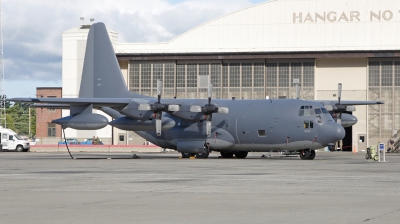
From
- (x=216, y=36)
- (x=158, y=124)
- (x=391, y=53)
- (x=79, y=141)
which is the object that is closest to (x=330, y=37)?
(x=391, y=53)

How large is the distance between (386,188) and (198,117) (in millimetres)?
25916

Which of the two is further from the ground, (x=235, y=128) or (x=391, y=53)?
(x=391, y=53)

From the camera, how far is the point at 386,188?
1864 cm

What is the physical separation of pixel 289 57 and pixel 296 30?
3465 mm

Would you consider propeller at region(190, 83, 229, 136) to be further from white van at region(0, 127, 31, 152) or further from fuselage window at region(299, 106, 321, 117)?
white van at region(0, 127, 31, 152)

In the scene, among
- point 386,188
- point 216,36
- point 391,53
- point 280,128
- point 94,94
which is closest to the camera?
point 386,188

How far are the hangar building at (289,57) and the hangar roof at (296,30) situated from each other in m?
0.11

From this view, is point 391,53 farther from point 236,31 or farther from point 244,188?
point 244,188

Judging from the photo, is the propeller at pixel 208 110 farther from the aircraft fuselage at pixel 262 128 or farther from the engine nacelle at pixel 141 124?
the engine nacelle at pixel 141 124

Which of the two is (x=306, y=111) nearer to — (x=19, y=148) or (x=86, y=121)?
(x=86, y=121)

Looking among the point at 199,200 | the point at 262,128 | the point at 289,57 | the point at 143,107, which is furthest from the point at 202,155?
the point at 289,57

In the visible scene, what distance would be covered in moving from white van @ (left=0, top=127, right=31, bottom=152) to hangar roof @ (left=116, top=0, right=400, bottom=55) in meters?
14.8

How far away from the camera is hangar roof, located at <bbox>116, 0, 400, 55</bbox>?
72812 millimetres

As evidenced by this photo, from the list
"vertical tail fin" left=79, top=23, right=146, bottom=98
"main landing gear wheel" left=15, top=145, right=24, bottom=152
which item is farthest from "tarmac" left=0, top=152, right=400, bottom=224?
"main landing gear wheel" left=15, top=145, right=24, bottom=152
